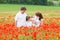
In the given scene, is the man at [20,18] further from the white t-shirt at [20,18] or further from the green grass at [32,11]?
the green grass at [32,11]

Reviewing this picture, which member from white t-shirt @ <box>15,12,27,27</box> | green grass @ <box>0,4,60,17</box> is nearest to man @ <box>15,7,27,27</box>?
white t-shirt @ <box>15,12,27,27</box>

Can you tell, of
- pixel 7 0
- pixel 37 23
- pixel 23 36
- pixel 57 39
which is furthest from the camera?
pixel 7 0

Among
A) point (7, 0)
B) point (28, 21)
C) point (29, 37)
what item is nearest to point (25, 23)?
point (28, 21)

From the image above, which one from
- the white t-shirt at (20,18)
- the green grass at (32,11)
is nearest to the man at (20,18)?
the white t-shirt at (20,18)

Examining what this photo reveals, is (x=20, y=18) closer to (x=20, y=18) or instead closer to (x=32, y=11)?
(x=20, y=18)

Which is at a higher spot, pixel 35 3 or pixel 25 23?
pixel 25 23

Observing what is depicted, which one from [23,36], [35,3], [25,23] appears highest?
[23,36]

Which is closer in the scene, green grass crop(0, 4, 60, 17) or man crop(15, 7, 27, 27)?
man crop(15, 7, 27, 27)

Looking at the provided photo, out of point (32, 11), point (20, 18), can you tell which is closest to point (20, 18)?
point (20, 18)

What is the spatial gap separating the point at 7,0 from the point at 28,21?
192ft

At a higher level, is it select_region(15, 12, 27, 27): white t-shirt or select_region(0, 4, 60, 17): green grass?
select_region(15, 12, 27, 27): white t-shirt

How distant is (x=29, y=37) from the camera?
9094mm

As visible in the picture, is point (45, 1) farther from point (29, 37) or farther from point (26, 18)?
point (29, 37)

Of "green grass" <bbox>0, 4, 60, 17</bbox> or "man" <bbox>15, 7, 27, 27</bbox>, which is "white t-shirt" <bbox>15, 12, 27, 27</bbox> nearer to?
"man" <bbox>15, 7, 27, 27</bbox>
